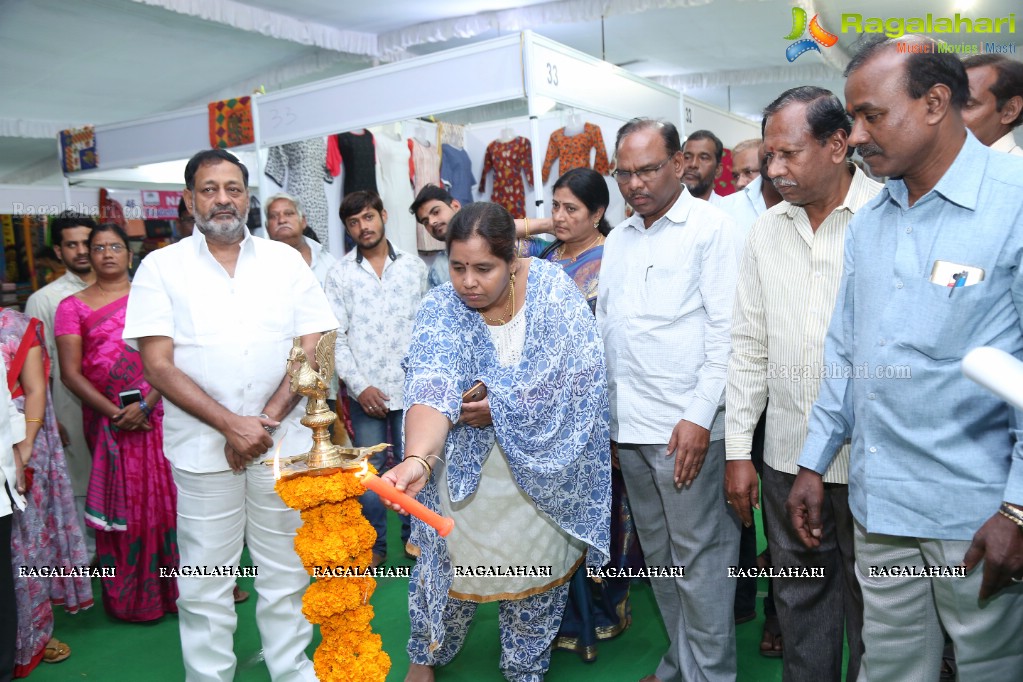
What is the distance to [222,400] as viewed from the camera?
2.50 meters

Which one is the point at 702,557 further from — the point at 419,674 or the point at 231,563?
the point at 231,563

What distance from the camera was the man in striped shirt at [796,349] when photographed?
198 centimetres

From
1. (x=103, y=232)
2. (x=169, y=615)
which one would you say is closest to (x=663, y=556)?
(x=169, y=615)

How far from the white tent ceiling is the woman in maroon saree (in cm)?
232

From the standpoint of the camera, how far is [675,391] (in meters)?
2.39

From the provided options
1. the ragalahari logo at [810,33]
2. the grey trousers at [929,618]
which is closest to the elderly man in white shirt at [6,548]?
the grey trousers at [929,618]

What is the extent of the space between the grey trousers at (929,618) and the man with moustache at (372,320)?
8.29ft

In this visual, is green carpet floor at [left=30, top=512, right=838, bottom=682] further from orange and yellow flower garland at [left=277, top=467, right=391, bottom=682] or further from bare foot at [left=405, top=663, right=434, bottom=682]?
orange and yellow flower garland at [left=277, top=467, right=391, bottom=682]

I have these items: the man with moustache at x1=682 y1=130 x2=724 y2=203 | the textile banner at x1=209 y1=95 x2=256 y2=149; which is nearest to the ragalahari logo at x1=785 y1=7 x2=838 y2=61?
the man with moustache at x1=682 y1=130 x2=724 y2=203

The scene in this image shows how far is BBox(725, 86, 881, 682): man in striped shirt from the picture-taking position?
198cm

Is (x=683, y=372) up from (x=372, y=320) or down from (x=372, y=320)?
down

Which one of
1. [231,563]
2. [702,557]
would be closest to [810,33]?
[702,557]

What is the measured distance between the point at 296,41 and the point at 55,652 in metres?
6.13

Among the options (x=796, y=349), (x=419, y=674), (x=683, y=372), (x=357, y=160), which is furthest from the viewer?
(x=357, y=160)
